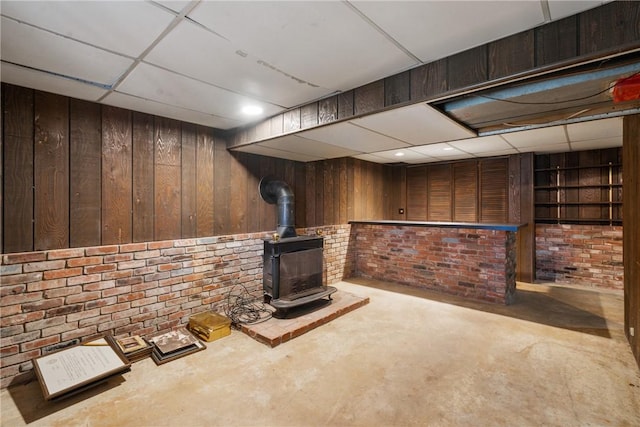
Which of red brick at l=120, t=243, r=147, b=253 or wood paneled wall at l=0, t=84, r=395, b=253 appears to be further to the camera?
red brick at l=120, t=243, r=147, b=253

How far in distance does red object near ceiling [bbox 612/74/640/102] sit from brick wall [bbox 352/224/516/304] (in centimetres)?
232

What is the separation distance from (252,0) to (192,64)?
2.53 feet

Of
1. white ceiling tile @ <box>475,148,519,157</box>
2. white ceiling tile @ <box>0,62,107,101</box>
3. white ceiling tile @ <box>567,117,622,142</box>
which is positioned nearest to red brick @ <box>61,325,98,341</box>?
white ceiling tile @ <box>0,62,107,101</box>

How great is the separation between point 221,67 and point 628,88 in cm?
251

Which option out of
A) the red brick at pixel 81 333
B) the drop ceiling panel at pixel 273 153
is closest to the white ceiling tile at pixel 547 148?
the drop ceiling panel at pixel 273 153

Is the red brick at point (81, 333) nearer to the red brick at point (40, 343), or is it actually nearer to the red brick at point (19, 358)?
the red brick at point (40, 343)

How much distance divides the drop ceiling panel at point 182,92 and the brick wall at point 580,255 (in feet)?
16.8

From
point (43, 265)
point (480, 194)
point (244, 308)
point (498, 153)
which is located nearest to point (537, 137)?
point (498, 153)

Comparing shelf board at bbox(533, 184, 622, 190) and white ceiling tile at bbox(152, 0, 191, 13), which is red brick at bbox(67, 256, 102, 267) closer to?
white ceiling tile at bbox(152, 0, 191, 13)

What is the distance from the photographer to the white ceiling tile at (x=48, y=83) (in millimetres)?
1966

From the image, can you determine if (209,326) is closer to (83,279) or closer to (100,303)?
(100,303)

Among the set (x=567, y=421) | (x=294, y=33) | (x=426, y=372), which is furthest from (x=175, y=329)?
(x=567, y=421)

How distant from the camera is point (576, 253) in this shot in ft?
15.7

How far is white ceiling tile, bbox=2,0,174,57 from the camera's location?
4.40ft
